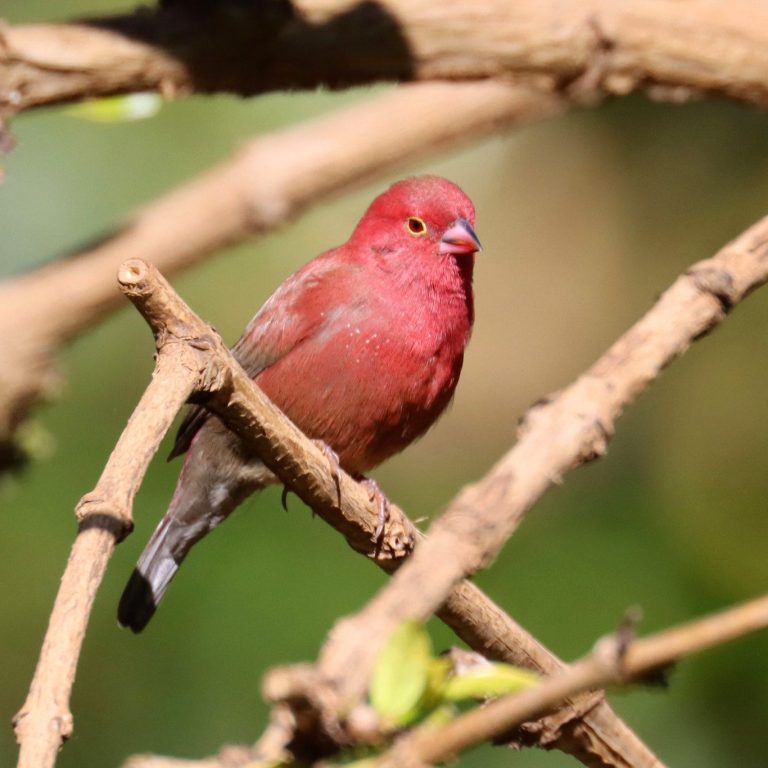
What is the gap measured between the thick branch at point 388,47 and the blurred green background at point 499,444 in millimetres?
1282

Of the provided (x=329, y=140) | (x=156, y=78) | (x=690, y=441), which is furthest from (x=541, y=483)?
(x=690, y=441)

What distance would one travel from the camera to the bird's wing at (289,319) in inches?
153

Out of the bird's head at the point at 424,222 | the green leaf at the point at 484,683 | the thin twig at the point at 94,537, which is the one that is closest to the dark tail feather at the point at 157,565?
the bird's head at the point at 424,222

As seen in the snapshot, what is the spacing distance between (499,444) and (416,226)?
390 cm

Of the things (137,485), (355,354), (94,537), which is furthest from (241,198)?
(94,537)

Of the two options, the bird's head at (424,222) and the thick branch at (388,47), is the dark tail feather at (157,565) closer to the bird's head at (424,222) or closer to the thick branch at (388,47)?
the bird's head at (424,222)

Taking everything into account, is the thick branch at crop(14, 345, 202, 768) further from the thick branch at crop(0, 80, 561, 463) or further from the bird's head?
the thick branch at crop(0, 80, 561, 463)

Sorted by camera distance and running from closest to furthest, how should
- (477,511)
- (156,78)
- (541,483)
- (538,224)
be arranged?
(477,511), (541,483), (156,78), (538,224)

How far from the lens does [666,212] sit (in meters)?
7.57

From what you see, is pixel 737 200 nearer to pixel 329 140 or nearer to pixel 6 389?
pixel 329 140

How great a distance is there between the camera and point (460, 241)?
13.3 feet

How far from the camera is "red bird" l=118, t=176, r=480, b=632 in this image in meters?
3.78

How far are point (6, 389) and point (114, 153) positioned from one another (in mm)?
3717

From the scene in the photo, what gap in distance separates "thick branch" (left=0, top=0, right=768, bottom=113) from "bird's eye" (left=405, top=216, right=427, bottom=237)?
458 mm
